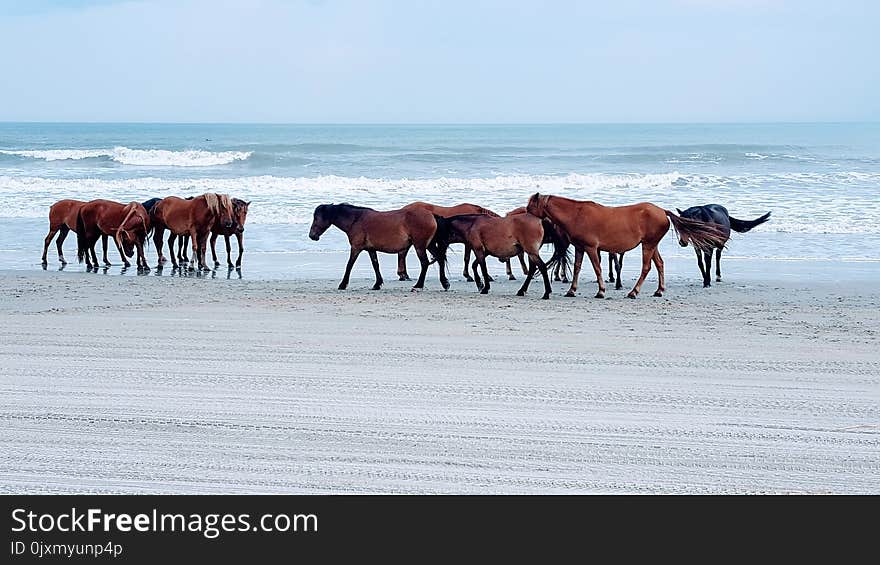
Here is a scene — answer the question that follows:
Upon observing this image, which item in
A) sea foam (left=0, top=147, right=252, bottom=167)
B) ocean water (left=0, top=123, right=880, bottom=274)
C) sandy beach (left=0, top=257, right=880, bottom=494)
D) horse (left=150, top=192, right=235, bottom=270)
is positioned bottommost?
sea foam (left=0, top=147, right=252, bottom=167)

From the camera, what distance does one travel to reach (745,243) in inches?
713

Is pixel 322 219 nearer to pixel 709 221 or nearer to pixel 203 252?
pixel 203 252

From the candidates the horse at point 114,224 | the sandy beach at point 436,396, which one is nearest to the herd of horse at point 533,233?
the sandy beach at point 436,396

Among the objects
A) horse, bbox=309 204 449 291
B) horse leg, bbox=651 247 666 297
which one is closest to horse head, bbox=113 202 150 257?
horse, bbox=309 204 449 291

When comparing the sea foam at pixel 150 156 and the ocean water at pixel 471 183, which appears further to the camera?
the sea foam at pixel 150 156

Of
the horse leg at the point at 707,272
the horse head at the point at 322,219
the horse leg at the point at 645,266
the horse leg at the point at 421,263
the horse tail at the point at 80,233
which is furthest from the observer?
the horse tail at the point at 80,233

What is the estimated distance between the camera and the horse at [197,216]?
14.9 m

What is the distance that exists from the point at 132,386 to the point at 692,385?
3908mm

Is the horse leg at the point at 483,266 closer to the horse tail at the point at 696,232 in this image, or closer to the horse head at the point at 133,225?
the horse tail at the point at 696,232

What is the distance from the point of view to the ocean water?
1875cm

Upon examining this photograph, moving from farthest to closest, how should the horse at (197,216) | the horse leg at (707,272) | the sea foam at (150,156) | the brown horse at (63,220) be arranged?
the sea foam at (150,156), the brown horse at (63,220), the horse at (197,216), the horse leg at (707,272)

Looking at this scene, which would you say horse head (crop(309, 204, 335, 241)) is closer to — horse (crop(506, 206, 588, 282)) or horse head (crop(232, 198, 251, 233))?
horse (crop(506, 206, 588, 282))

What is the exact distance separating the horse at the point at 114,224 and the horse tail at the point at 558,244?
6145mm

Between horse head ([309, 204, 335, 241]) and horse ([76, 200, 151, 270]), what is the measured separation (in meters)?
3.42
